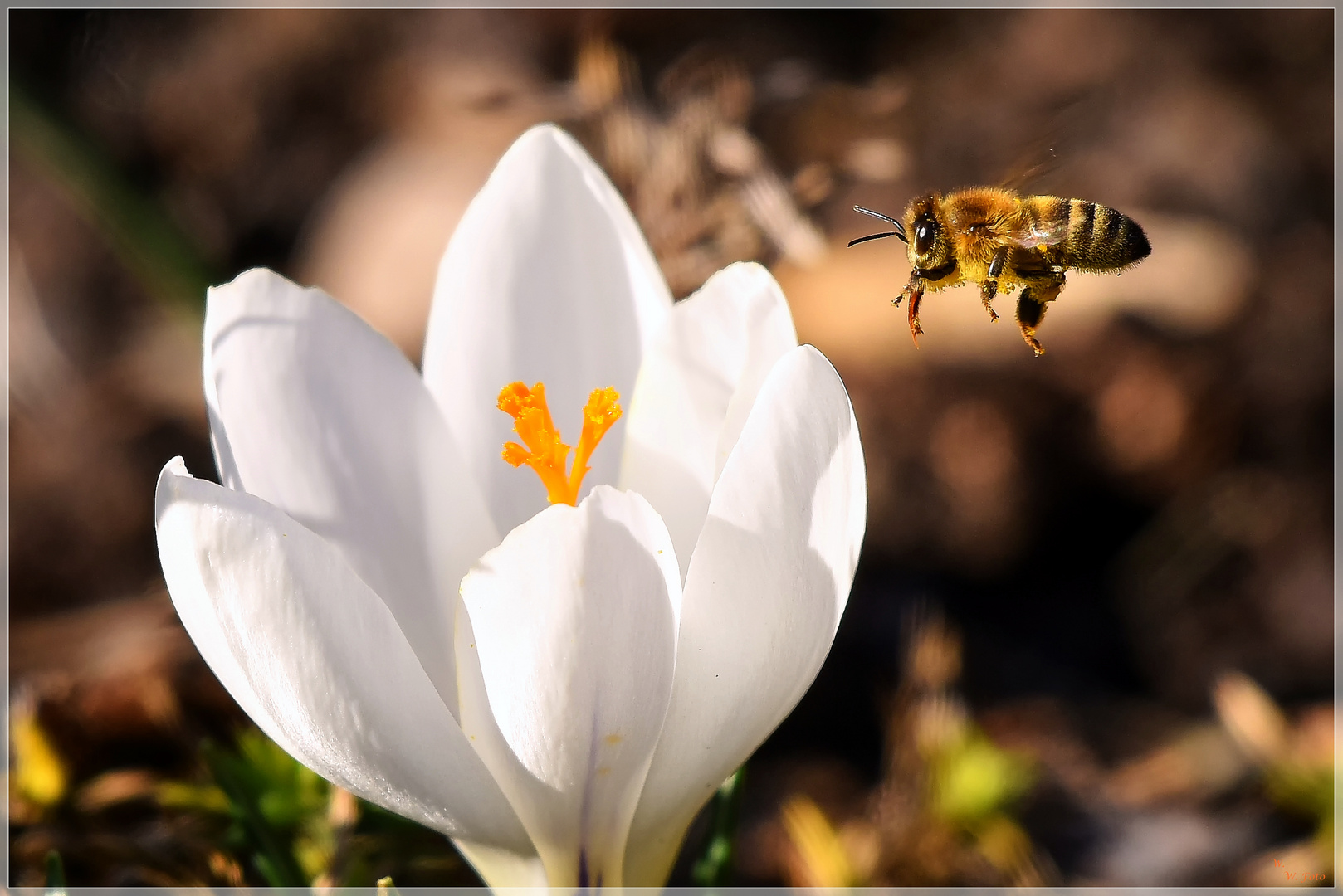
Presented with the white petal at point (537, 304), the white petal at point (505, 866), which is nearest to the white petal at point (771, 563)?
the white petal at point (505, 866)

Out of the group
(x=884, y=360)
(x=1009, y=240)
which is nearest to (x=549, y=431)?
(x=1009, y=240)

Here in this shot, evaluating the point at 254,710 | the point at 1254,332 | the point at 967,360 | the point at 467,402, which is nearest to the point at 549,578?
the point at 254,710

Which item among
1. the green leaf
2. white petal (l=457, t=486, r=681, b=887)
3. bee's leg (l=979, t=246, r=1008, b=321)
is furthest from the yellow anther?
bee's leg (l=979, t=246, r=1008, b=321)

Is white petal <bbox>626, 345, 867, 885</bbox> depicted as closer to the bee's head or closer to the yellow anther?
the yellow anther

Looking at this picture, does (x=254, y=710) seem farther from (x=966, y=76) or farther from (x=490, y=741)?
(x=966, y=76)

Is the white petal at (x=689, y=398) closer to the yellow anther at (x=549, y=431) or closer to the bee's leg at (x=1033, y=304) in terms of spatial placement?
the yellow anther at (x=549, y=431)

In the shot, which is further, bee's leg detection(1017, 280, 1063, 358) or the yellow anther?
bee's leg detection(1017, 280, 1063, 358)
